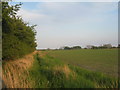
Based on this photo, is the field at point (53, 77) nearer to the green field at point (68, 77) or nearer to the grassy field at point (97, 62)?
the green field at point (68, 77)

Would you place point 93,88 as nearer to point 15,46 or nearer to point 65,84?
point 65,84

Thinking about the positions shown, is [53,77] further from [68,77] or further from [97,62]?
[97,62]

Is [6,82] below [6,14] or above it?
below

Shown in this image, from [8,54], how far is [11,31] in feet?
6.07

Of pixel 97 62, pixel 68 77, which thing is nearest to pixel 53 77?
pixel 68 77

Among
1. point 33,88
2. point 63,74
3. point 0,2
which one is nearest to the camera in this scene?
point 33,88

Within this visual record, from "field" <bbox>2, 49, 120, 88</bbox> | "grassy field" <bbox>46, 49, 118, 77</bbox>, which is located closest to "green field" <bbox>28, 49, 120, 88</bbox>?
"field" <bbox>2, 49, 120, 88</bbox>

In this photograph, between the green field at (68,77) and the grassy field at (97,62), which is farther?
the grassy field at (97,62)

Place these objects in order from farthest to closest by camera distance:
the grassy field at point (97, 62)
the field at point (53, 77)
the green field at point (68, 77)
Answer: the grassy field at point (97, 62) → the green field at point (68, 77) → the field at point (53, 77)

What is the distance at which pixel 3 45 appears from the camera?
30.3 ft

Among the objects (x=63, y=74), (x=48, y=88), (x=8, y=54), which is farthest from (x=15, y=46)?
(x=48, y=88)

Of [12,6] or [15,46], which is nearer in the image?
[12,6]

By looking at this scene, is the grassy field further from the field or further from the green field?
the field

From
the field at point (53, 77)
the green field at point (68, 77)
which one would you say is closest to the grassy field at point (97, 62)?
the green field at point (68, 77)
